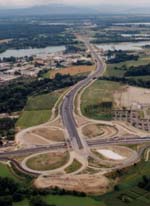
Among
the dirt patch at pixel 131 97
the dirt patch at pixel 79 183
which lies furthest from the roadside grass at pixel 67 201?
the dirt patch at pixel 131 97

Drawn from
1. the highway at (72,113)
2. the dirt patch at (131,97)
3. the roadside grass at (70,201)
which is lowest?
the roadside grass at (70,201)

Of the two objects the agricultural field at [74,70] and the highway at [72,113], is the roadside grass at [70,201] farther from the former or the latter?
the agricultural field at [74,70]

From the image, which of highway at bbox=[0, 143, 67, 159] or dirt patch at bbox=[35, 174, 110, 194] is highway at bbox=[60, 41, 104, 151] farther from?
dirt patch at bbox=[35, 174, 110, 194]

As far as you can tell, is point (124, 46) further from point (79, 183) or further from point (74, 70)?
point (79, 183)

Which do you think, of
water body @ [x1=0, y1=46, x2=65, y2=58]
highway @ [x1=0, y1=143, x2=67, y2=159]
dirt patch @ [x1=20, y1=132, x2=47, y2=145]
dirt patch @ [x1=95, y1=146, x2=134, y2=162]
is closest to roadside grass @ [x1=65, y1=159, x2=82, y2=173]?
dirt patch @ [x1=95, y1=146, x2=134, y2=162]

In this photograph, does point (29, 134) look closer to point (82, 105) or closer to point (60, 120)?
point (60, 120)

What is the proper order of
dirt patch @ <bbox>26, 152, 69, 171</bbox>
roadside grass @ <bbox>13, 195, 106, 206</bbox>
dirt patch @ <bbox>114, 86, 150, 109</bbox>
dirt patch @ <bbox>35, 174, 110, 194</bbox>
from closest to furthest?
roadside grass @ <bbox>13, 195, 106, 206</bbox>
dirt patch @ <bbox>35, 174, 110, 194</bbox>
dirt patch @ <bbox>26, 152, 69, 171</bbox>
dirt patch @ <bbox>114, 86, 150, 109</bbox>
